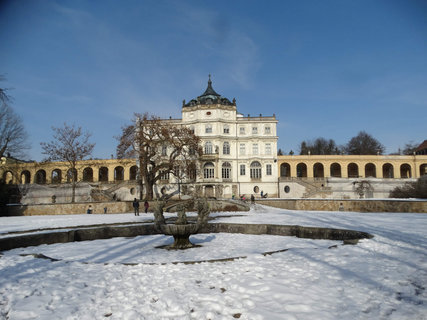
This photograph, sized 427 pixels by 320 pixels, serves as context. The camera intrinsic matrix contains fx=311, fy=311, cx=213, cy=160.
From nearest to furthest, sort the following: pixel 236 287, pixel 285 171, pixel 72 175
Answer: pixel 236 287 → pixel 72 175 → pixel 285 171

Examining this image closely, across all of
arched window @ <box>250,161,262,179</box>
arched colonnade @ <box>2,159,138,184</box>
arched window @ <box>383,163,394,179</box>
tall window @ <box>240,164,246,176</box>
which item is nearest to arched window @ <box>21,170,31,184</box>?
arched colonnade @ <box>2,159,138,184</box>

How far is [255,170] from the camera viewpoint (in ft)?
169

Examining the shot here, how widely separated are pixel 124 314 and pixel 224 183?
1771 inches

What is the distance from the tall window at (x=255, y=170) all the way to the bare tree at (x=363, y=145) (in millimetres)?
44539

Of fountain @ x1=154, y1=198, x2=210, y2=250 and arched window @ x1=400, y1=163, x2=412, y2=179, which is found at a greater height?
arched window @ x1=400, y1=163, x2=412, y2=179

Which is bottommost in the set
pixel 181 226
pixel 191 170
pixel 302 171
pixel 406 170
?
pixel 181 226

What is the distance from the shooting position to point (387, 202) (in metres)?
26.6

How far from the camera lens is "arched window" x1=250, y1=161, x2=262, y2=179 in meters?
51.4

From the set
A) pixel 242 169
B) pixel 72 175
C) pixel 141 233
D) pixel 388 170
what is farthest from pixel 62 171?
pixel 388 170

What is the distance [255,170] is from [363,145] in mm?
46724

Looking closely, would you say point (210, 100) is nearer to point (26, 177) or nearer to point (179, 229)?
point (179, 229)

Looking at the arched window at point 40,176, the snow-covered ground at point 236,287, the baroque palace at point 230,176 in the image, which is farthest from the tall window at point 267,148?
the arched window at point 40,176

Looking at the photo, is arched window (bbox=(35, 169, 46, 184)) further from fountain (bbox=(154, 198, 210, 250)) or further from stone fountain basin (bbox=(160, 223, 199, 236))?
stone fountain basin (bbox=(160, 223, 199, 236))

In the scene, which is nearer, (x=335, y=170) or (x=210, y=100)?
(x=210, y=100)
